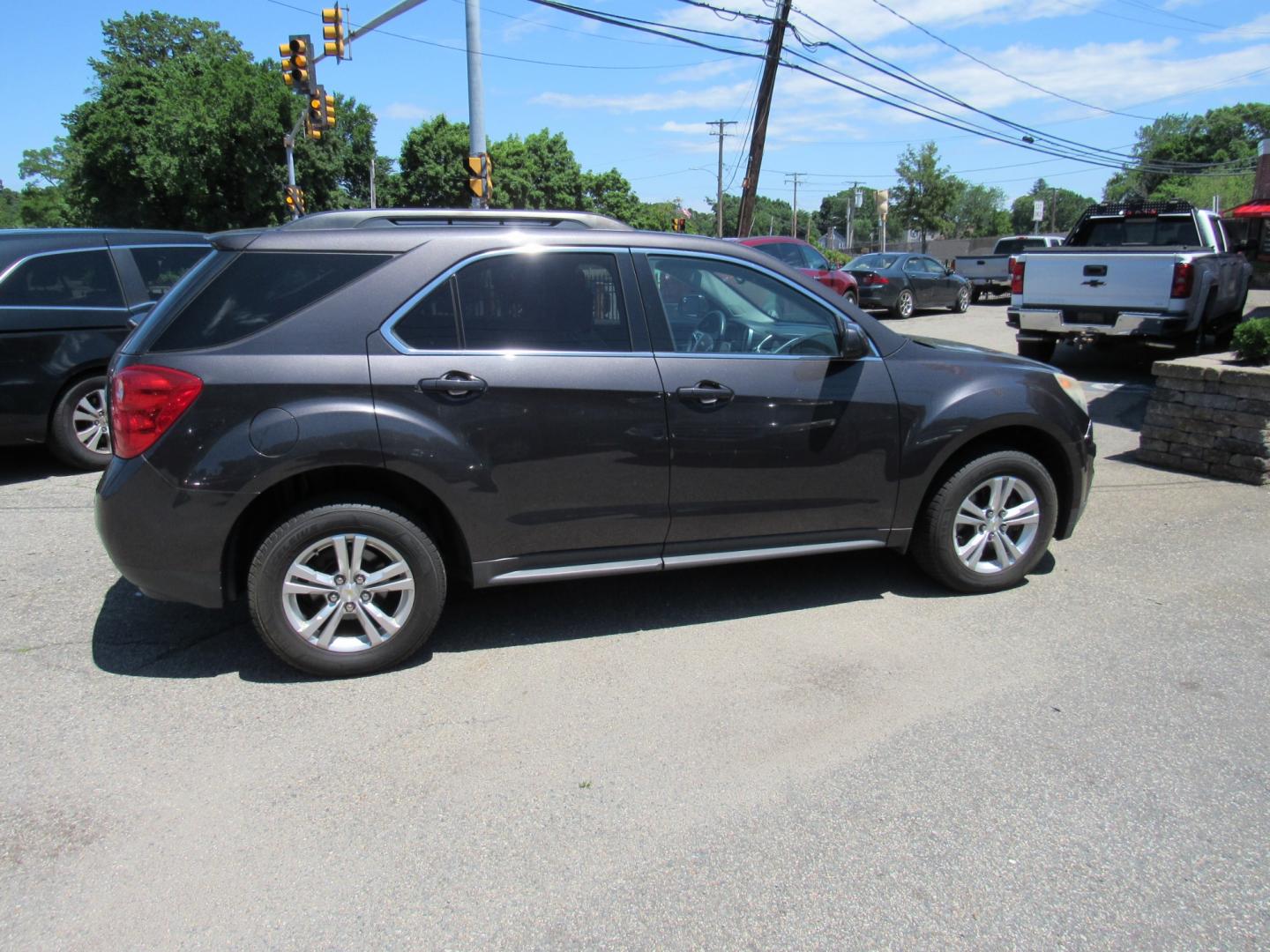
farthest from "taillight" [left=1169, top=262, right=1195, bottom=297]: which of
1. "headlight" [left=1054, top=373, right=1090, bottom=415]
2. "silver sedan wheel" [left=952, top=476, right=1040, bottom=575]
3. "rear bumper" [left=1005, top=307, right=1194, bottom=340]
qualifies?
"silver sedan wheel" [left=952, top=476, right=1040, bottom=575]

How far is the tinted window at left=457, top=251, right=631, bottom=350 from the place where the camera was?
3785 mm

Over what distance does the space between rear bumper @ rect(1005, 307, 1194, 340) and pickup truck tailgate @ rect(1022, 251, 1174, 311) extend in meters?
0.10

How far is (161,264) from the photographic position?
7660 millimetres

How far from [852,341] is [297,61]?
47.9 feet

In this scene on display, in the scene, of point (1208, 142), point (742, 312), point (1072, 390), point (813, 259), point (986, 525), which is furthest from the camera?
point (1208, 142)

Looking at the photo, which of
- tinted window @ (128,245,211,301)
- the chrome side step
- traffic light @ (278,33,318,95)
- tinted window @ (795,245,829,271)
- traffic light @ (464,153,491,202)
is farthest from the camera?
tinted window @ (795,245,829,271)

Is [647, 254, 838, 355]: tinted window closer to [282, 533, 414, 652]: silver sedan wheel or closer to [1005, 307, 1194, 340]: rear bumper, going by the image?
[282, 533, 414, 652]: silver sedan wheel

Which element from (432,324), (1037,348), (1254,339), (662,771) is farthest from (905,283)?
(662,771)

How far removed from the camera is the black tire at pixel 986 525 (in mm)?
4512

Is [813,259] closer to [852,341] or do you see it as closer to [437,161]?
[852,341]

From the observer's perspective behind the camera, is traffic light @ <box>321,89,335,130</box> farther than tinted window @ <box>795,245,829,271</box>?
No

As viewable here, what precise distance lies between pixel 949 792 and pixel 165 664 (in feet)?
10.7

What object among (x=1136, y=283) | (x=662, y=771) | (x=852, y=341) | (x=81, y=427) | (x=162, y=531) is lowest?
(x=662, y=771)

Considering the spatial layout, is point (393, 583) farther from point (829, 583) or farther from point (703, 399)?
point (829, 583)
